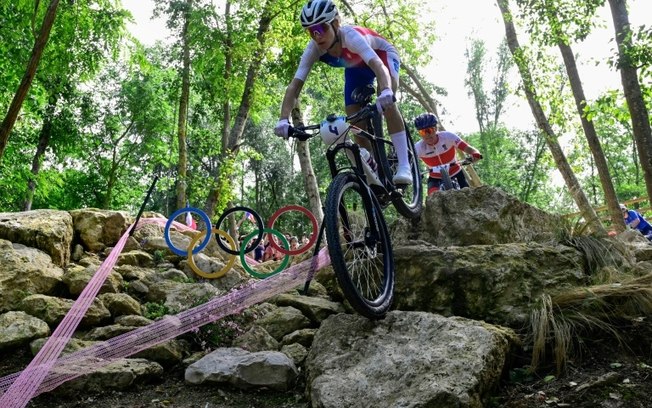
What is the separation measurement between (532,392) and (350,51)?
2.66 meters

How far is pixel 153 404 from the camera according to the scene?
12.4 feet

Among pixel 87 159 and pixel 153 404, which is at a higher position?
pixel 87 159

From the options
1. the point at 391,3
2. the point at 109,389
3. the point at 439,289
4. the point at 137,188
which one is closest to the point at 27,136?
the point at 137,188

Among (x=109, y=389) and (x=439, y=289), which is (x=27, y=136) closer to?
(x=109, y=389)

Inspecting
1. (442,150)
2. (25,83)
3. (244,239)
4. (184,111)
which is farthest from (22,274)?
(184,111)

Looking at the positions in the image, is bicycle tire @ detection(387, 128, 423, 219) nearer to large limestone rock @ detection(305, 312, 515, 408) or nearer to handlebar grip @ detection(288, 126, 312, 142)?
handlebar grip @ detection(288, 126, 312, 142)

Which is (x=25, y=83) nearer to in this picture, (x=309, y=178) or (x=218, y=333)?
(x=218, y=333)

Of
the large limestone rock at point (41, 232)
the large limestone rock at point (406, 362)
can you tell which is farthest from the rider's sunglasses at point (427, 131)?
the large limestone rock at point (41, 232)

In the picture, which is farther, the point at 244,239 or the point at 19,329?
the point at 244,239

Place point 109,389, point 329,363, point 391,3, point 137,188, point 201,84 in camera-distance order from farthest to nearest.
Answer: point 137,188 < point 201,84 < point 391,3 < point 109,389 < point 329,363

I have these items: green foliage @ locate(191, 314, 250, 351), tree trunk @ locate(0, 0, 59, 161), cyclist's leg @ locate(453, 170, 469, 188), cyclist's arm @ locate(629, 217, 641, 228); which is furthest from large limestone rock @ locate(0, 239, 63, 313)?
cyclist's arm @ locate(629, 217, 641, 228)

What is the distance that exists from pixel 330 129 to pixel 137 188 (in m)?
25.3

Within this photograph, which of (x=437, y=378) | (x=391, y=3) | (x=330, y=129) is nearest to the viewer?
(x=437, y=378)

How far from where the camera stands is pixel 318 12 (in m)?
3.79
